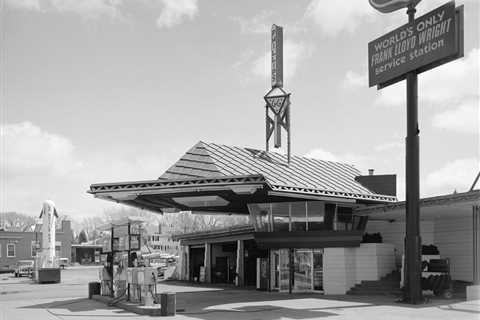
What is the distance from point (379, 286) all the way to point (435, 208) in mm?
4286

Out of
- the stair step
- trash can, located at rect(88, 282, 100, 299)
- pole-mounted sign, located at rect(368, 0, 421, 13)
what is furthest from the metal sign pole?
trash can, located at rect(88, 282, 100, 299)

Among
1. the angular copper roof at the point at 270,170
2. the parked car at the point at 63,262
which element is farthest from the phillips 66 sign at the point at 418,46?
the parked car at the point at 63,262

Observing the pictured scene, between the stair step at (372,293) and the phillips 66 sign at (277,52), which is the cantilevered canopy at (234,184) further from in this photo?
the stair step at (372,293)

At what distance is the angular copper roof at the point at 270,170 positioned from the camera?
21.6m

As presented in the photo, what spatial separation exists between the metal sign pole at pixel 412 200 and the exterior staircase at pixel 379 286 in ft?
14.4

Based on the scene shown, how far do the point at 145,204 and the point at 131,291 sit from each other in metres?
7.46

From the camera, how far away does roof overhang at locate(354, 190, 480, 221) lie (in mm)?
19391

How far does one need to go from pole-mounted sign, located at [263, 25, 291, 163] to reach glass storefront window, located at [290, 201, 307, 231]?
2131 mm

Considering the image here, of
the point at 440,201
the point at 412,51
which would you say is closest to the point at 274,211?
the point at 440,201

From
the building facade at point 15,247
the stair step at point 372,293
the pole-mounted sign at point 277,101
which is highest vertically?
the pole-mounted sign at point 277,101

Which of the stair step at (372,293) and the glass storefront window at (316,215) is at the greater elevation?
the glass storefront window at (316,215)

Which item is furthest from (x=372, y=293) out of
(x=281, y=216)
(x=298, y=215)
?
(x=281, y=216)

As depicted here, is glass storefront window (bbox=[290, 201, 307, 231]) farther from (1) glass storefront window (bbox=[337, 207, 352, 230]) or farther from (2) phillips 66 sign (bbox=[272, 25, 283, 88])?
(2) phillips 66 sign (bbox=[272, 25, 283, 88])

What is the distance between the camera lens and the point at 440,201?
20.2m
